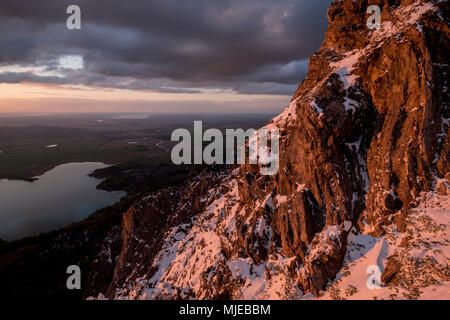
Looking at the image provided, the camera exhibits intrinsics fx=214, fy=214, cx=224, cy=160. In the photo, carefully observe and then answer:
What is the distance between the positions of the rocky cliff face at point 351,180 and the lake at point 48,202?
2870 inches

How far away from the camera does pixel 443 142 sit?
17969 mm

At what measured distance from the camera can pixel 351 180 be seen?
21.2 metres

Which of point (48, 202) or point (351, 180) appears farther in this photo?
point (48, 202)

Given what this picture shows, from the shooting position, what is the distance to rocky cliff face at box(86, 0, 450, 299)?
17531 mm

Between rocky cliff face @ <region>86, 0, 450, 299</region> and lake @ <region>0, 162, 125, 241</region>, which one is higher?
rocky cliff face @ <region>86, 0, 450, 299</region>

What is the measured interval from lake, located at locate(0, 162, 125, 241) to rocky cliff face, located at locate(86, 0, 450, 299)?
7290 centimetres

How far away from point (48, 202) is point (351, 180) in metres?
124

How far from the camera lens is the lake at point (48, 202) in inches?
3155

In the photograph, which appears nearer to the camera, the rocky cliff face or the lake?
the rocky cliff face

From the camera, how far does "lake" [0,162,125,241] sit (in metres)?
80.1

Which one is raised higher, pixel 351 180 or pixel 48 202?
pixel 351 180

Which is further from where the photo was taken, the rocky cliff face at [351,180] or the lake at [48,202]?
the lake at [48,202]
